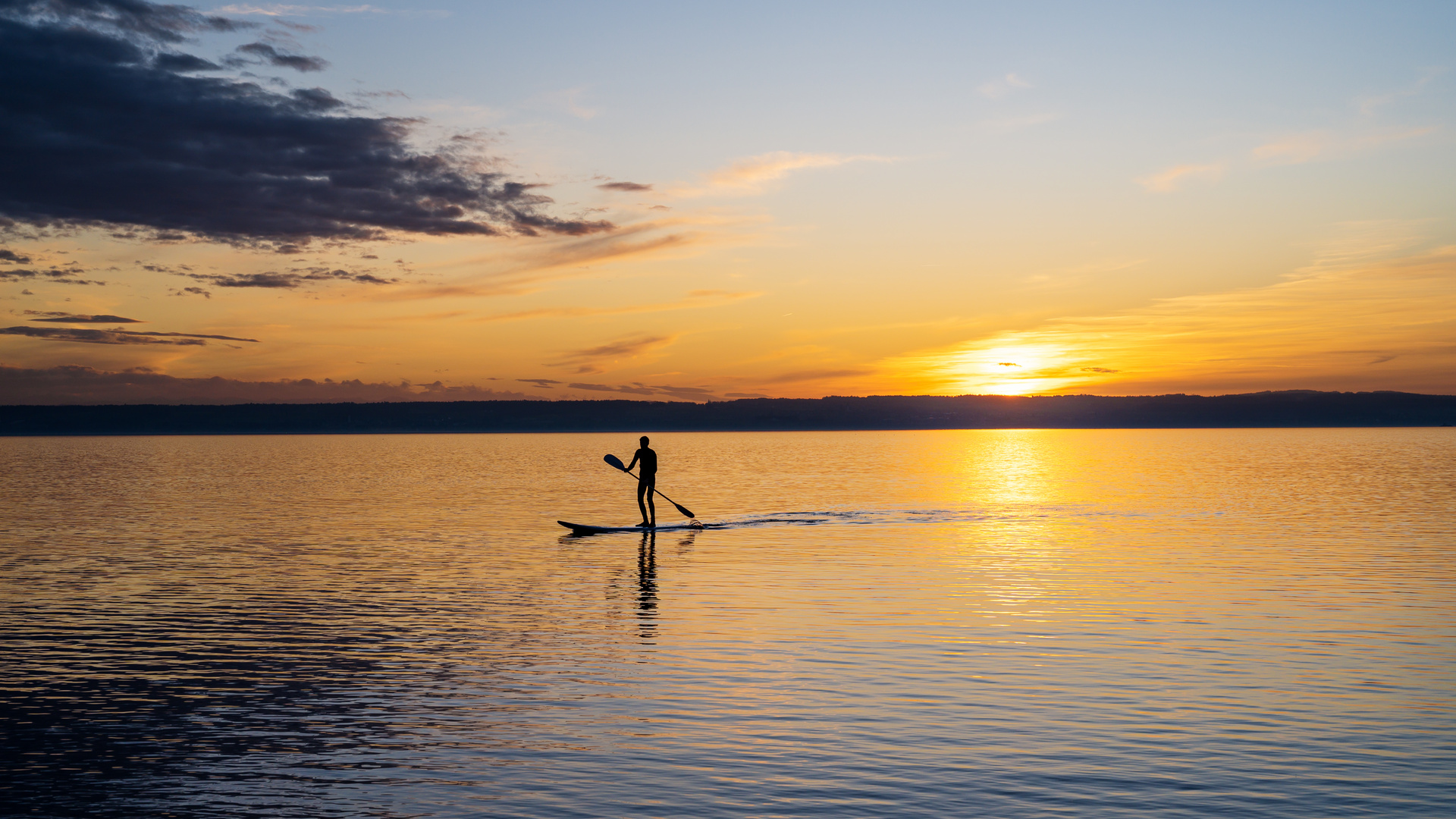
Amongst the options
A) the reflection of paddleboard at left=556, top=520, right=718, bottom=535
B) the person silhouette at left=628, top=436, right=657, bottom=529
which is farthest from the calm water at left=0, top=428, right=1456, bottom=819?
the person silhouette at left=628, top=436, right=657, bottom=529

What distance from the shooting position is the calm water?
10.9 meters

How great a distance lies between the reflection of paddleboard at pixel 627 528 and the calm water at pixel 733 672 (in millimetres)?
863

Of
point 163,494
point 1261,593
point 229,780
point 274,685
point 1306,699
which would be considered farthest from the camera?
point 163,494

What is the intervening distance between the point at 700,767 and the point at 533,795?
186 centimetres

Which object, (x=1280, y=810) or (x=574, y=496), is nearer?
(x=1280, y=810)

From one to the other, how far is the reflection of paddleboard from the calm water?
863 mm

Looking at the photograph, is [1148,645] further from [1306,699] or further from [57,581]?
[57,581]

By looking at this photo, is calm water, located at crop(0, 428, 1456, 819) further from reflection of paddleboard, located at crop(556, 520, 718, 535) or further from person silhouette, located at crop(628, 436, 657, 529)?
person silhouette, located at crop(628, 436, 657, 529)

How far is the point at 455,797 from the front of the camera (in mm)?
10562

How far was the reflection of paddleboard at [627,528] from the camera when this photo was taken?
3766cm

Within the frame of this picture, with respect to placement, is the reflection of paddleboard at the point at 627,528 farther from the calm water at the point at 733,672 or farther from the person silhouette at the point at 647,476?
the calm water at the point at 733,672

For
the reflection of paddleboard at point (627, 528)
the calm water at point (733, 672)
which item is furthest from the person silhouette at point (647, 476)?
the calm water at point (733, 672)

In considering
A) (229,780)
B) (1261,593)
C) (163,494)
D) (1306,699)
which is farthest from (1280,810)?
(163,494)

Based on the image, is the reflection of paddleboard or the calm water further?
the reflection of paddleboard
